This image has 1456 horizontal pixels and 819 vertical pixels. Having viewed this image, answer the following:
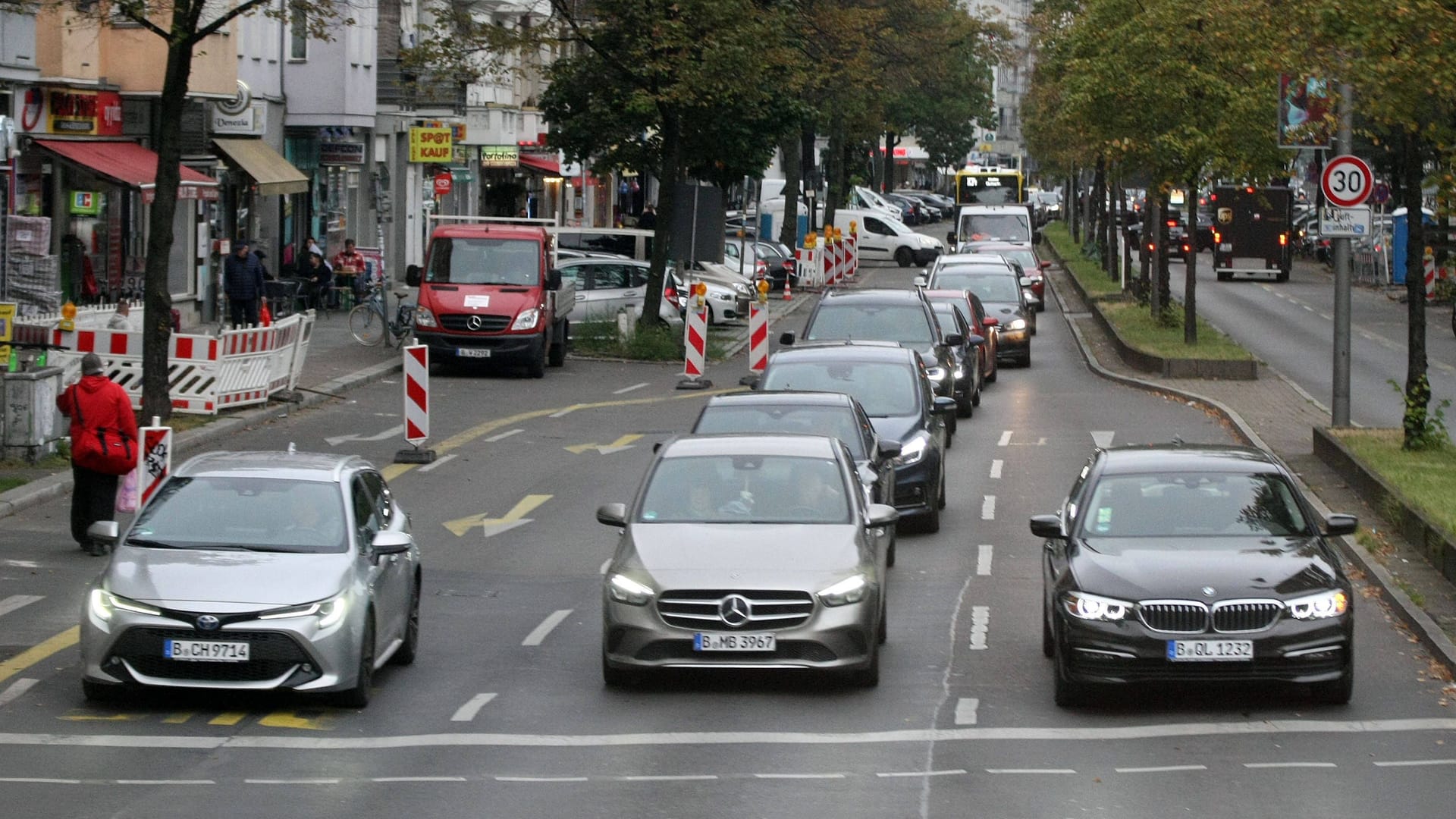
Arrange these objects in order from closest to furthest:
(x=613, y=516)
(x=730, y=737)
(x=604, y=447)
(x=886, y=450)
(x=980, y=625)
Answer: (x=730, y=737), (x=613, y=516), (x=980, y=625), (x=886, y=450), (x=604, y=447)

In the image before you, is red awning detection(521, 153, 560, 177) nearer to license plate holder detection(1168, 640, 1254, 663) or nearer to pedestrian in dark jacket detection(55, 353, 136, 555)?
pedestrian in dark jacket detection(55, 353, 136, 555)

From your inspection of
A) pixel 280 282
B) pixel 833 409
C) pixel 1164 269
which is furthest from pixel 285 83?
pixel 833 409

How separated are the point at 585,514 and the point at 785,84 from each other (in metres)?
29.2

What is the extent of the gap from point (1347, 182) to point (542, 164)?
43922 millimetres

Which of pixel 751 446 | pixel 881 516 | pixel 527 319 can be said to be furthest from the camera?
pixel 527 319

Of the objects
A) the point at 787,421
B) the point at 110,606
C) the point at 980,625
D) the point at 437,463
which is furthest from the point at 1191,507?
the point at 437,463

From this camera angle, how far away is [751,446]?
525 inches

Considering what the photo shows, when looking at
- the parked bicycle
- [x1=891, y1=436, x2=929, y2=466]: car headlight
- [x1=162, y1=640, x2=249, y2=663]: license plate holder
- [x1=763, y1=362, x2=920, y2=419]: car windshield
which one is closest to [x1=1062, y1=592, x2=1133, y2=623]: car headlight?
[x1=162, y1=640, x2=249, y2=663]: license plate holder

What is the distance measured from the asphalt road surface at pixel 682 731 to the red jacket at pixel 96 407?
3.66 ft

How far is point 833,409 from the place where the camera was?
655 inches

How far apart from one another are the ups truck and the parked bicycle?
103 feet

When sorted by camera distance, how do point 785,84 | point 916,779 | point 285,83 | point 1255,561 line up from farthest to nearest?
point 785,84 → point 285,83 → point 1255,561 → point 916,779

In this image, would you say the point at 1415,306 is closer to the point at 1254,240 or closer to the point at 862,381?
the point at 862,381

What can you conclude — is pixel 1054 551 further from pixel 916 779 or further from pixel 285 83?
pixel 285 83
